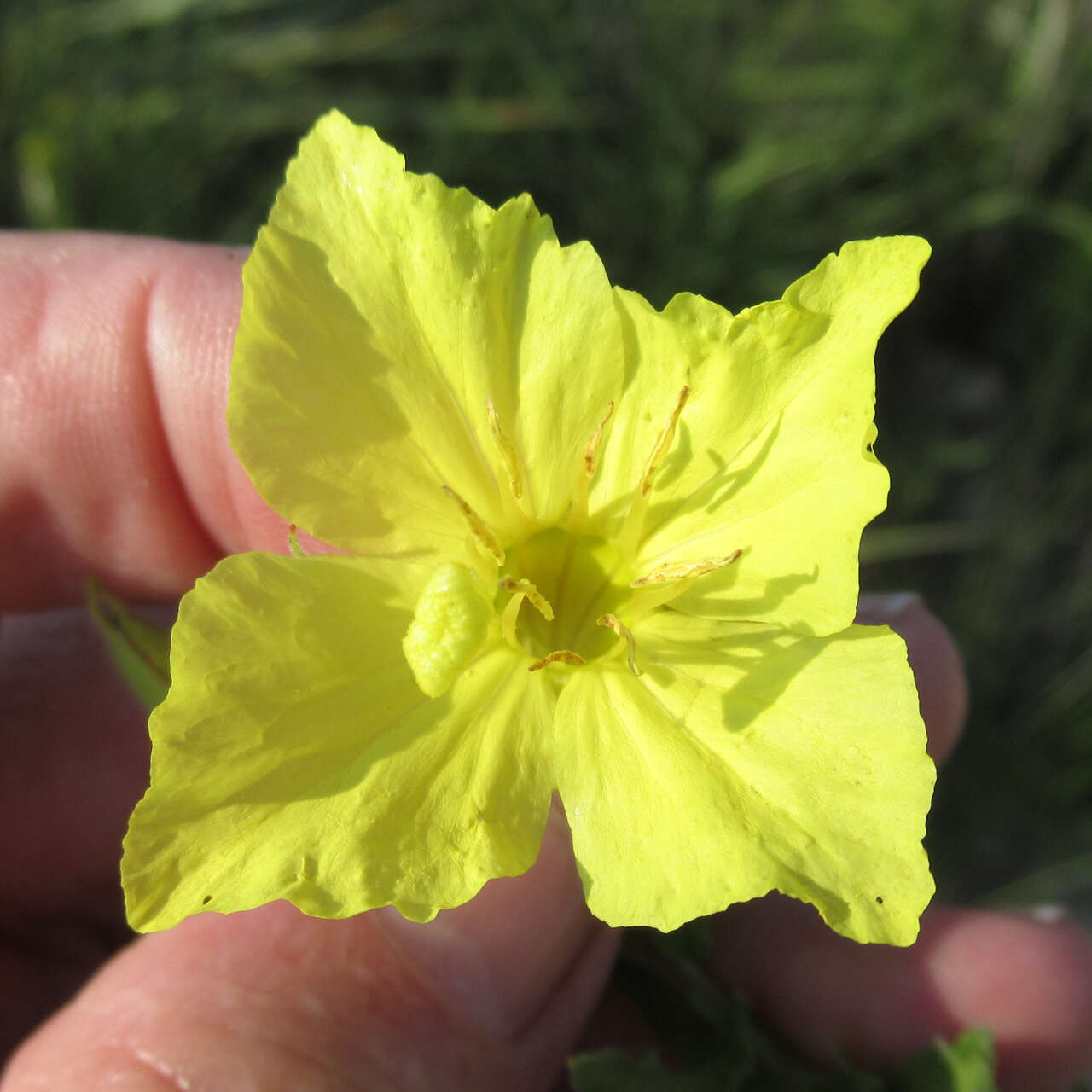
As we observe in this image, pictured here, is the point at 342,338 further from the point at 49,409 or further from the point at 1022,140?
the point at 1022,140

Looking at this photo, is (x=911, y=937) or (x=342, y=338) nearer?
(x=911, y=937)

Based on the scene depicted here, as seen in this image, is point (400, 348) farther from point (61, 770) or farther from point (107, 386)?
point (61, 770)

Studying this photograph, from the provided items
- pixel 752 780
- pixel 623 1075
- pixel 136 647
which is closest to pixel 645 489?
pixel 752 780

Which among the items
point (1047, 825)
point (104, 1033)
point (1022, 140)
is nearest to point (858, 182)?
point (1022, 140)

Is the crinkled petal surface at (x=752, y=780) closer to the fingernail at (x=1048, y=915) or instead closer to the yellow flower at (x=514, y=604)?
the yellow flower at (x=514, y=604)

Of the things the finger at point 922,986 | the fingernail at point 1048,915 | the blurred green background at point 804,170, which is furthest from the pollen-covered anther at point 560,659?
the blurred green background at point 804,170

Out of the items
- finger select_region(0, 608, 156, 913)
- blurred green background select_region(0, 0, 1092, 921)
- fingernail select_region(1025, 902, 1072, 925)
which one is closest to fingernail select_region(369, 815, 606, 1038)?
finger select_region(0, 608, 156, 913)

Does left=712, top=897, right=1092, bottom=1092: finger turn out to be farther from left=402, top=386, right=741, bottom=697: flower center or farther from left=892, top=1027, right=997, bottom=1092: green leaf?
left=402, top=386, right=741, bottom=697: flower center
